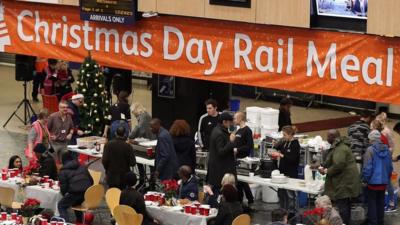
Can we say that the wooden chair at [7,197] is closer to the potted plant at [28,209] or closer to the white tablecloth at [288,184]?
the potted plant at [28,209]

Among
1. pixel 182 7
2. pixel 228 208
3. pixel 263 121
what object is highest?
pixel 182 7

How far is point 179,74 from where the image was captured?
20094 millimetres

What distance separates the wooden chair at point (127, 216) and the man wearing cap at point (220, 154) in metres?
2.51

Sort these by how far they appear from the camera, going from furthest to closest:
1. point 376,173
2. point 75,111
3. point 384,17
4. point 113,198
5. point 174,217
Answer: point 75,111 → point 376,173 → point 384,17 → point 113,198 → point 174,217

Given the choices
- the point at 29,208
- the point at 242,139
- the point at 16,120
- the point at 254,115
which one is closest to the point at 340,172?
the point at 242,139

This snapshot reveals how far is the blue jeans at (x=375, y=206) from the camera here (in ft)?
56.7

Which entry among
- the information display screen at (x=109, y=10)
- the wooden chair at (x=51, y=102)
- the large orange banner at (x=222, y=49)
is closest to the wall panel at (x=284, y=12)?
the large orange banner at (x=222, y=49)

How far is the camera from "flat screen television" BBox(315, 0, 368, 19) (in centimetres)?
1728

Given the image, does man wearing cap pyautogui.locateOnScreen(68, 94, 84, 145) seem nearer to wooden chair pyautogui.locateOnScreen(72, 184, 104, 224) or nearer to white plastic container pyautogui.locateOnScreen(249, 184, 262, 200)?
white plastic container pyautogui.locateOnScreen(249, 184, 262, 200)

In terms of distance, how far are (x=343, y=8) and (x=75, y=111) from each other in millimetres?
5844

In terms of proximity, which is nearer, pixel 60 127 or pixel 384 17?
pixel 384 17

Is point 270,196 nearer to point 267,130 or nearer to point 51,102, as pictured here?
point 267,130

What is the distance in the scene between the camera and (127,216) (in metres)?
15.2

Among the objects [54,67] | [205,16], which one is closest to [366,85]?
[205,16]
